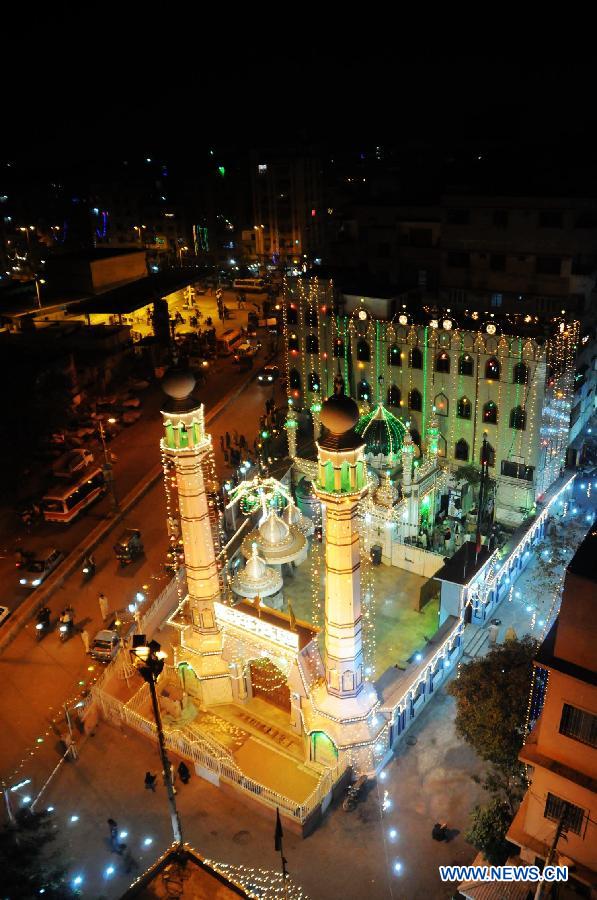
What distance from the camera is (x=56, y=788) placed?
861 inches

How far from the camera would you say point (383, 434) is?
30.3m

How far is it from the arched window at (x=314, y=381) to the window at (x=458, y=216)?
40.4ft

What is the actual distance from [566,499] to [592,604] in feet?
70.8

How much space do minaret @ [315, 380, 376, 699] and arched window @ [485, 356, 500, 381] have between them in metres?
15.4

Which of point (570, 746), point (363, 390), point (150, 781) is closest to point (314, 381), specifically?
point (363, 390)

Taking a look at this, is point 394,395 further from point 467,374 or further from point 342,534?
point 342,534

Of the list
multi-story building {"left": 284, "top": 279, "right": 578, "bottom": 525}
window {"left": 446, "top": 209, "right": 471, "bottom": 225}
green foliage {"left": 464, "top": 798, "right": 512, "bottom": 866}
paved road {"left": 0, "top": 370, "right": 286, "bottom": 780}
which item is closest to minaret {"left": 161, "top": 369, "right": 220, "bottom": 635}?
paved road {"left": 0, "top": 370, "right": 286, "bottom": 780}

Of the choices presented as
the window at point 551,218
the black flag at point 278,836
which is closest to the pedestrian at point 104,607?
the black flag at point 278,836

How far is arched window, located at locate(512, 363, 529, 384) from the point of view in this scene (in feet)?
103

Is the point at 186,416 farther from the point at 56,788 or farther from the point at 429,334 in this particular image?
the point at 429,334

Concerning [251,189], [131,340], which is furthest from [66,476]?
[251,189]

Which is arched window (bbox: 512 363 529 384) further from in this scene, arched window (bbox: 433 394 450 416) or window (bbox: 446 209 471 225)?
window (bbox: 446 209 471 225)

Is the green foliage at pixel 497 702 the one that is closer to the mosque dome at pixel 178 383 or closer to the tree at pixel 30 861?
the mosque dome at pixel 178 383

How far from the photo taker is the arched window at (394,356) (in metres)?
35.3
